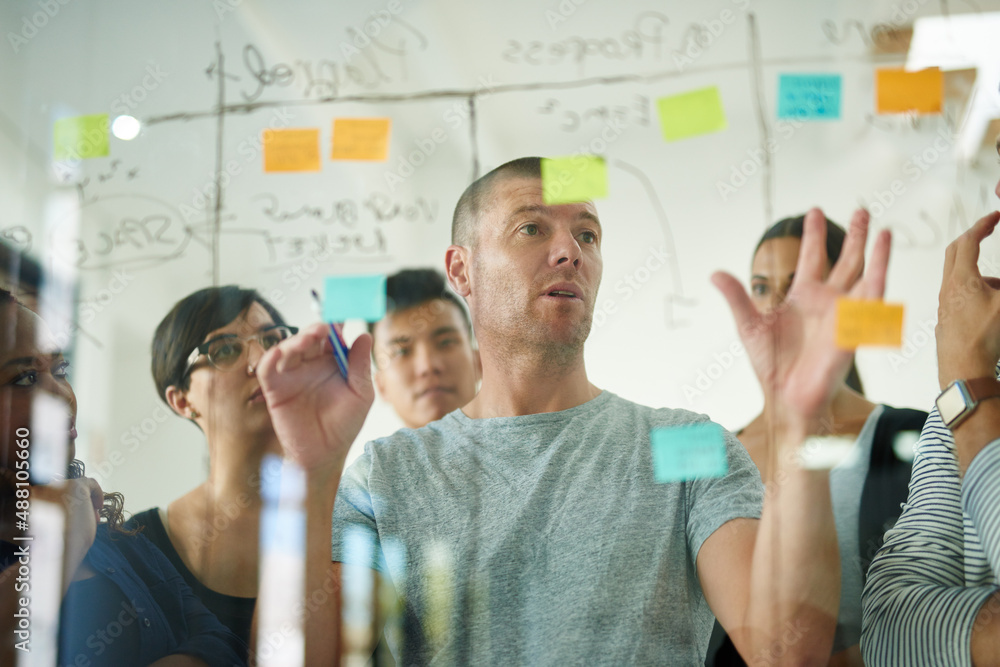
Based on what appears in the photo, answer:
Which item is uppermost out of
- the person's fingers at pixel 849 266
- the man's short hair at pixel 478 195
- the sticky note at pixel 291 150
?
the sticky note at pixel 291 150

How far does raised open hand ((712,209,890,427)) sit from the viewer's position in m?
1.07

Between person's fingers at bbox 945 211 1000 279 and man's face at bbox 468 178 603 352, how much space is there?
0.59 meters

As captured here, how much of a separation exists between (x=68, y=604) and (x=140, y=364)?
44cm

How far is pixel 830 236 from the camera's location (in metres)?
1.23

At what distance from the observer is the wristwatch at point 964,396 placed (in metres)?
1.04

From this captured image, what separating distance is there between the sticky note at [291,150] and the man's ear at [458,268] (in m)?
0.32

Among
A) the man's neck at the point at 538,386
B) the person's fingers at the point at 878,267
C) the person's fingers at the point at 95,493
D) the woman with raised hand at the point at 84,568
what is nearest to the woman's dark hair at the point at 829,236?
the person's fingers at the point at 878,267

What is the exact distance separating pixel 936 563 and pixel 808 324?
411 millimetres

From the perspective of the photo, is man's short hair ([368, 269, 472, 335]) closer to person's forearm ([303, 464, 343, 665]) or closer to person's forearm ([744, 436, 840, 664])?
person's forearm ([303, 464, 343, 665])

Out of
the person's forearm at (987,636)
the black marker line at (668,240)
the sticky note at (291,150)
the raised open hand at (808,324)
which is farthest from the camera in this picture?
the sticky note at (291,150)

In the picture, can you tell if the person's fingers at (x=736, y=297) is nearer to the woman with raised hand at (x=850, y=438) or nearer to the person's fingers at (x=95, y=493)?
the woman with raised hand at (x=850, y=438)

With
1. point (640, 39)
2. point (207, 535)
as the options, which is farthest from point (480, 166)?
point (207, 535)

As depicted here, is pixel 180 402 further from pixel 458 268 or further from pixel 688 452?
pixel 688 452

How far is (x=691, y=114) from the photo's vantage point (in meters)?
1.31
